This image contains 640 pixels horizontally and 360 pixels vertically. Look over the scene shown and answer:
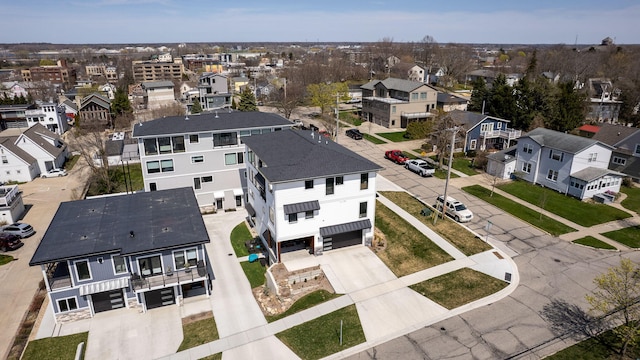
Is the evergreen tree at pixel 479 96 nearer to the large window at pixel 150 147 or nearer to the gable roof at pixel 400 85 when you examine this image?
the gable roof at pixel 400 85

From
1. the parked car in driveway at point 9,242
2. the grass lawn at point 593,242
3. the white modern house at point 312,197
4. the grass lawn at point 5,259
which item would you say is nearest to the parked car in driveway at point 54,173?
the parked car in driveway at point 9,242

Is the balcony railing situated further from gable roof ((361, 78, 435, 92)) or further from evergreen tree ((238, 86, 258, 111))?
evergreen tree ((238, 86, 258, 111))

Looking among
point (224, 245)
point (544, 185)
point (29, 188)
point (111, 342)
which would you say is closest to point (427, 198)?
point (544, 185)

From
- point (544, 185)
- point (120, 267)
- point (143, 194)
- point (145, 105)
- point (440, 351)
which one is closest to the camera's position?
point (440, 351)

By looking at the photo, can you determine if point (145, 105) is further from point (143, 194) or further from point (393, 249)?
point (393, 249)

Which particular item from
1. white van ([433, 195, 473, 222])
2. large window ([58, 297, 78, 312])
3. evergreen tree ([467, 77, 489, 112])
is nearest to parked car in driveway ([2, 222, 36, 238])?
large window ([58, 297, 78, 312])
